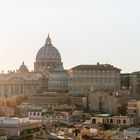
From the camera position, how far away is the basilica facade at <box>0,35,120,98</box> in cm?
5719

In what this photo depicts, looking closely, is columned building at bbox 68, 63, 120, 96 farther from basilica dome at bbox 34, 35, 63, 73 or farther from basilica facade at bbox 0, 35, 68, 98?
basilica dome at bbox 34, 35, 63, 73

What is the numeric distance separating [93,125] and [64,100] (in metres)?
18.0

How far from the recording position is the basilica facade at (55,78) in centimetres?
5719

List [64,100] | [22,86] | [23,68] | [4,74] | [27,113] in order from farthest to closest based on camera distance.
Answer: [23,68] < [4,74] < [22,86] < [64,100] < [27,113]

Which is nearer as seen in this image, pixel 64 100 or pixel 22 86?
pixel 64 100

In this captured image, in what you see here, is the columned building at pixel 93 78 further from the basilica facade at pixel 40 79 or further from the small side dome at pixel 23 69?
the small side dome at pixel 23 69

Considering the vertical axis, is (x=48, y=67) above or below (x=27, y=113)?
above

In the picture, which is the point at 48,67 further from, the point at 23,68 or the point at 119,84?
the point at 119,84

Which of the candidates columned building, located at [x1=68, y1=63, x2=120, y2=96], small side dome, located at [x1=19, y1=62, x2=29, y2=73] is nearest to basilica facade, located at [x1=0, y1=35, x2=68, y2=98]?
small side dome, located at [x1=19, y1=62, x2=29, y2=73]

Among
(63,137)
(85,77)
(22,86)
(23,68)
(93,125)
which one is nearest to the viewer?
(63,137)

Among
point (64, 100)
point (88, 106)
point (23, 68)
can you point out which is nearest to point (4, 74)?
point (23, 68)

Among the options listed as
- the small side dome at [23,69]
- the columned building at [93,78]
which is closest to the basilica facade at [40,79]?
the small side dome at [23,69]

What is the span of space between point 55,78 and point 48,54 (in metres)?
16.5

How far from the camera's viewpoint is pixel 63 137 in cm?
2364
